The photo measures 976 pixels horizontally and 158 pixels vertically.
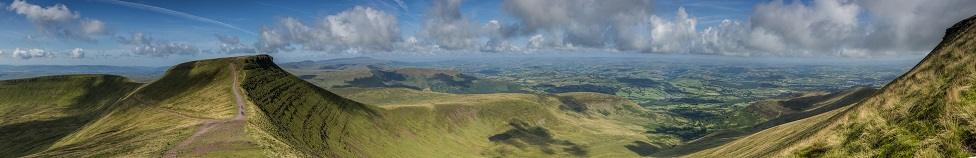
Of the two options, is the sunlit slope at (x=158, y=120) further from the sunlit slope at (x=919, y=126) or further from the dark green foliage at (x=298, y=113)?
the sunlit slope at (x=919, y=126)

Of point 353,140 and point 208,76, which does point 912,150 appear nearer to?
point 353,140

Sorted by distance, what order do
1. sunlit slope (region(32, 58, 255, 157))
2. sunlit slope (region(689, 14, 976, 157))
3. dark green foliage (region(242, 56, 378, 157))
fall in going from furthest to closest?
dark green foliage (region(242, 56, 378, 157))
sunlit slope (region(32, 58, 255, 157))
sunlit slope (region(689, 14, 976, 157))

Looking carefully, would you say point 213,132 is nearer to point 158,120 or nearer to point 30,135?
point 158,120

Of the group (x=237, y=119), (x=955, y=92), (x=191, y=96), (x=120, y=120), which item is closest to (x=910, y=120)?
(x=955, y=92)

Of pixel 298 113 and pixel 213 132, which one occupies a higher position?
pixel 213 132

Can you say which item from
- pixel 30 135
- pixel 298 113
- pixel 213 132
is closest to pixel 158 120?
pixel 213 132

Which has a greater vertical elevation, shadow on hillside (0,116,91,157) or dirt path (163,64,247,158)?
dirt path (163,64,247,158)

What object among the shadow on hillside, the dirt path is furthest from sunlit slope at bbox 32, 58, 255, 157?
the shadow on hillside

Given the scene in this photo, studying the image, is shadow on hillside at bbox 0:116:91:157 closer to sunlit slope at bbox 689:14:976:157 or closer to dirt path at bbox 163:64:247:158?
dirt path at bbox 163:64:247:158

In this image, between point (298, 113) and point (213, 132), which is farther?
point (298, 113)
